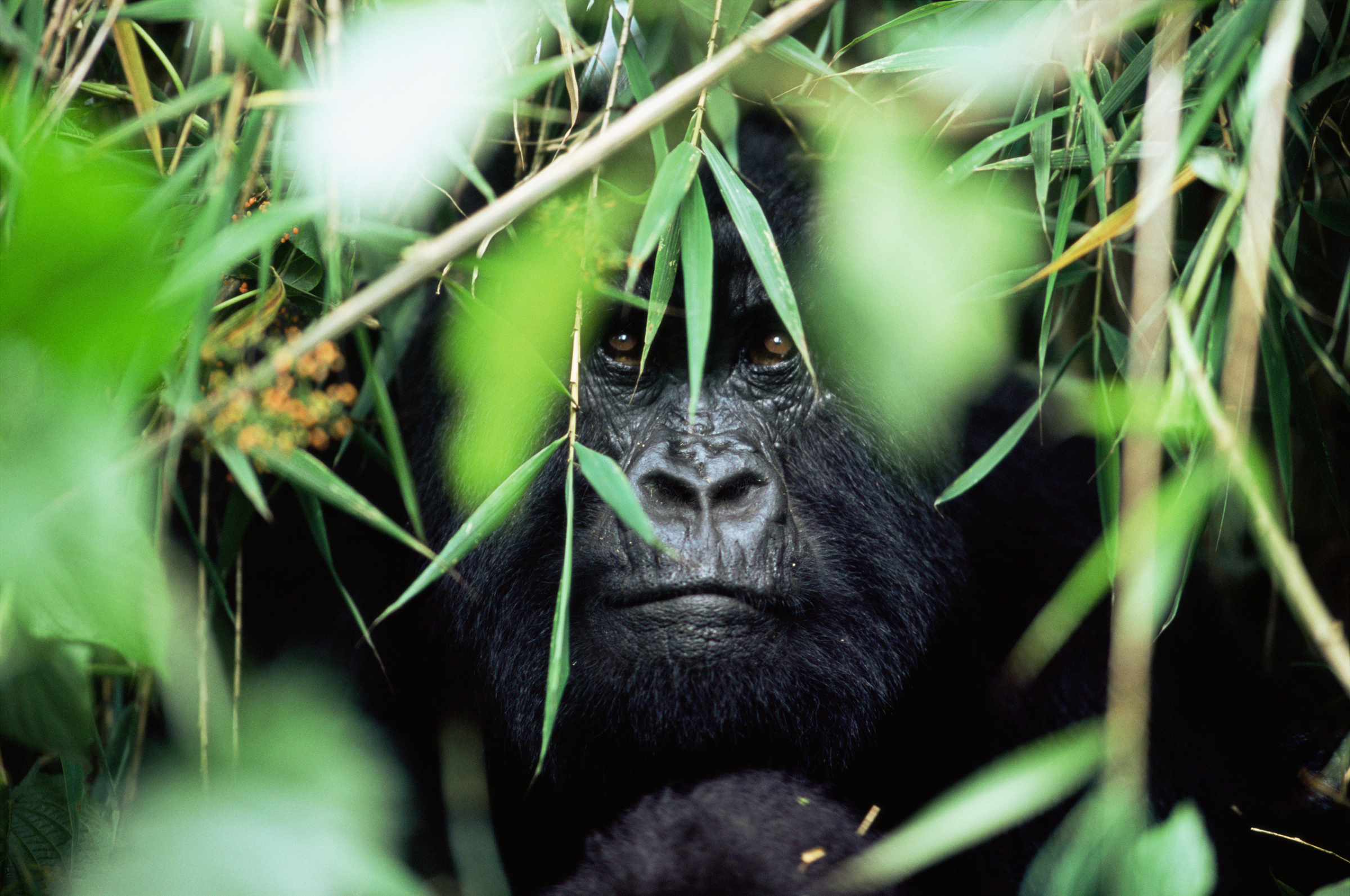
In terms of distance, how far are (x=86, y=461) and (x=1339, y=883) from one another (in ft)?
4.79

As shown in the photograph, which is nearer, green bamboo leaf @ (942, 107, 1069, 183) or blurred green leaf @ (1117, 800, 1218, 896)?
blurred green leaf @ (1117, 800, 1218, 896)

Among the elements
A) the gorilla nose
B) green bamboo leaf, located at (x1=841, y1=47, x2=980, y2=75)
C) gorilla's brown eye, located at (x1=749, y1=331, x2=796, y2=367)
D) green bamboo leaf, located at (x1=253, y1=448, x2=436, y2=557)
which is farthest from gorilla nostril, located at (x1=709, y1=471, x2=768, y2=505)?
green bamboo leaf, located at (x1=841, y1=47, x2=980, y2=75)

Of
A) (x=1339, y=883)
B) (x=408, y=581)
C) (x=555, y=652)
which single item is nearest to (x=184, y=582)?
(x=408, y=581)

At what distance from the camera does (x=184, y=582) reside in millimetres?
2256

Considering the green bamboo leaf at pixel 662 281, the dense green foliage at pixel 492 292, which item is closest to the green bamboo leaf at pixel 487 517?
the dense green foliage at pixel 492 292

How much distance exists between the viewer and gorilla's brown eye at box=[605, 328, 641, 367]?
2008 millimetres

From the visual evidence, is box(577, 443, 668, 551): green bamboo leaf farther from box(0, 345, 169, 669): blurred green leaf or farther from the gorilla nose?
box(0, 345, 169, 669): blurred green leaf

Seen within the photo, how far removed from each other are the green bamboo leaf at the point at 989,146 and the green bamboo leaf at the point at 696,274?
0.41m

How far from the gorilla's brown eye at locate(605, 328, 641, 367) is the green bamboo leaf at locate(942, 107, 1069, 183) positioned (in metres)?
0.65

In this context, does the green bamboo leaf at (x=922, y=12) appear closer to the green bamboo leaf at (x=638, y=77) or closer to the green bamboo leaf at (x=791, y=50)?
the green bamboo leaf at (x=791, y=50)

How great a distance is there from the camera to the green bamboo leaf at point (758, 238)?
1.48m

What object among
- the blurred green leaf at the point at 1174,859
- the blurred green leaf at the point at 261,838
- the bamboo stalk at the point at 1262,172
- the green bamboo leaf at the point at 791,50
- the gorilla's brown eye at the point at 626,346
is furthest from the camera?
the gorilla's brown eye at the point at 626,346

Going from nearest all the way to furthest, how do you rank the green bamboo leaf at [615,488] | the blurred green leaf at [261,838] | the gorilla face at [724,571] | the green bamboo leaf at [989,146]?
the blurred green leaf at [261,838]
the green bamboo leaf at [615,488]
the green bamboo leaf at [989,146]
the gorilla face at [724,571]

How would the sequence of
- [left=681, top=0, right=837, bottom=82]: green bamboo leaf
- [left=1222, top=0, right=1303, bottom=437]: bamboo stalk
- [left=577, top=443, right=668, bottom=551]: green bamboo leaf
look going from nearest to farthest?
[left=1222, top=0, right=1303, bottom=437]: bamboo stalk
[left=577, top=443, right=668, bottom=551]: green bamboo leaf
[left=681, top=0, right=837, bottom=82]: green bamboo leaf
